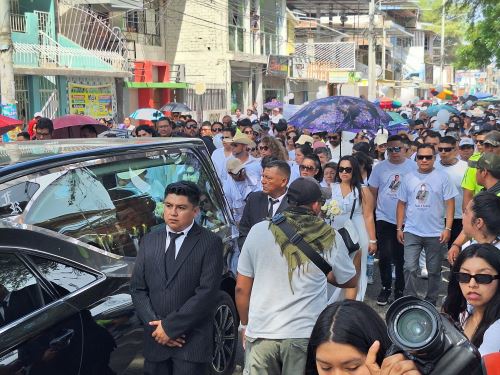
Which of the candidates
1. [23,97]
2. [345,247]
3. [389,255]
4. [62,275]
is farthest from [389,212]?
[23,97]

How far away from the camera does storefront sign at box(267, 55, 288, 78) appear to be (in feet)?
114

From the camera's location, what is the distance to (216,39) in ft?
100

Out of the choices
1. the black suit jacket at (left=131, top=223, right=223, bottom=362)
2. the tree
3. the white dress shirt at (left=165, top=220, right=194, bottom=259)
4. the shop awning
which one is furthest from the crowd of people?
the shop awning

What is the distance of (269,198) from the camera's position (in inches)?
205

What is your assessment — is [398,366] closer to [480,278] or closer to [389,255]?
[480,278]

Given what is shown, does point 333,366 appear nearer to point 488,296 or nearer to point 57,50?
point 488,296

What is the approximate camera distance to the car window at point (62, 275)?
332cm

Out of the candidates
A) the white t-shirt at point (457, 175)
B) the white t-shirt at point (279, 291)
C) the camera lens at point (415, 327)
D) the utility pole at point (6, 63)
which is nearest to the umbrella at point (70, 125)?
the utility pole at point (6, 63)

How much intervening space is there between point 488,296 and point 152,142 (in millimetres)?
2457

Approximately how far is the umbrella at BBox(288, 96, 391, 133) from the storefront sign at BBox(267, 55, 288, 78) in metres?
25.6

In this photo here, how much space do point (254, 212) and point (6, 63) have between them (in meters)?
7.15

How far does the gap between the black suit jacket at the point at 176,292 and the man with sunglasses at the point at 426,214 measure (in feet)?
10.6

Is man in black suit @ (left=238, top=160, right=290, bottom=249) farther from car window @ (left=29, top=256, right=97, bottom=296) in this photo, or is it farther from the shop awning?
the shop awning

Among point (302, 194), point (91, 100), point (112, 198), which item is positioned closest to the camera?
point (302, 194)
